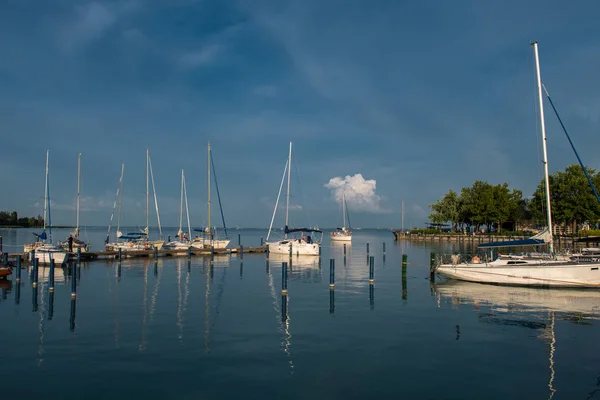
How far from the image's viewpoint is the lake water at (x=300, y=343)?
14930 mm

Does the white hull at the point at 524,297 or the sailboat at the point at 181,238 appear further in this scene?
the sailboat at the point at 181,238

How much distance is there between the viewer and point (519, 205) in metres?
128

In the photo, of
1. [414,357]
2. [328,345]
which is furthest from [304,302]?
[414,357]

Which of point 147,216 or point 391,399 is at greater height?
point 147,216

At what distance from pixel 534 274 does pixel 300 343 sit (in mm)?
22709

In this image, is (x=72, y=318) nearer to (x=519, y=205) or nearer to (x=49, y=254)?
(x=49, y=254)

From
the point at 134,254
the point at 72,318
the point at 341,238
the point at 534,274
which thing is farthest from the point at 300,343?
the point at 341,238

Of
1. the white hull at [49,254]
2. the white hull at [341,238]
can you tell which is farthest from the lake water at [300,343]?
the white hull at [341,238]

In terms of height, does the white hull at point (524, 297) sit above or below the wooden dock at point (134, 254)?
below

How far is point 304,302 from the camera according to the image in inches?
1176

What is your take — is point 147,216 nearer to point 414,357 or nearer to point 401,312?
point 401,312

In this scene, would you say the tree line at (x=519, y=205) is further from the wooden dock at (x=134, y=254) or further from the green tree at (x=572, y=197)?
the wooden dock at (x=134, y=254)

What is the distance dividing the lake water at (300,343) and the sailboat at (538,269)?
125 cm

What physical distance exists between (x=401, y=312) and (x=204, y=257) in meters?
40.0
